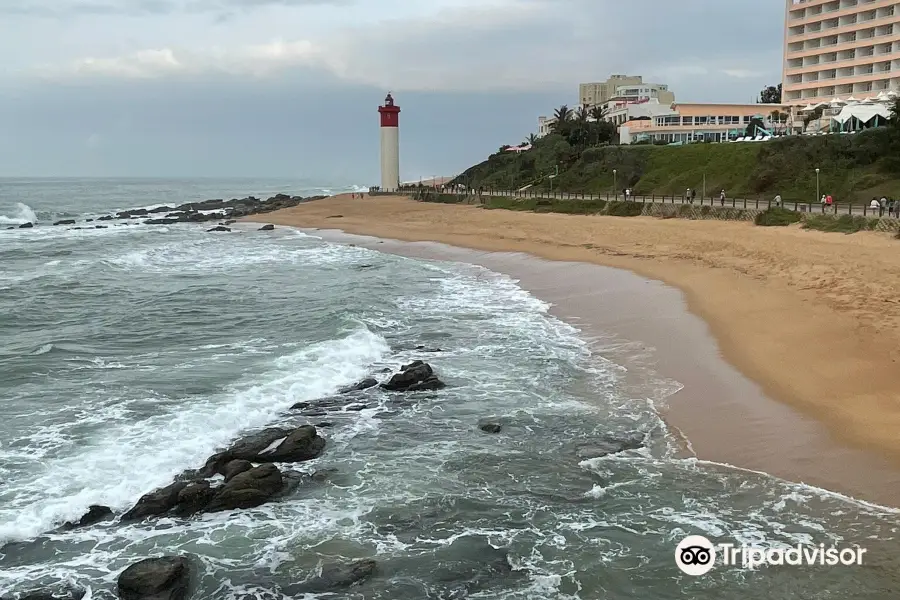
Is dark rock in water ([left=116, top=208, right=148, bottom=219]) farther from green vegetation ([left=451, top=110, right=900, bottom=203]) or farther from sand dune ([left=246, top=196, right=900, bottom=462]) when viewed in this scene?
sand dune ([left=246, top=196, right=900, bottom=462])

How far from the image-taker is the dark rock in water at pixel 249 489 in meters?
9.74

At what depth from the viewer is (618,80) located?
11325 cm

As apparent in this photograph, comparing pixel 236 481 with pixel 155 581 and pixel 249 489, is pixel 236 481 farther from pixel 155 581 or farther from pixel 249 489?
pixel 155 581

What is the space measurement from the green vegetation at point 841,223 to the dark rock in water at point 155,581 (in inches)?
1063

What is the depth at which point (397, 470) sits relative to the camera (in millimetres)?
10859

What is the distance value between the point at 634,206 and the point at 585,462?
111 ft

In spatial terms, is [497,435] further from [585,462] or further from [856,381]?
[856,381]

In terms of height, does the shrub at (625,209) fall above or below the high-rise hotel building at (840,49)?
below

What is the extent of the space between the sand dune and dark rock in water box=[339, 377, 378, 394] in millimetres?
7370

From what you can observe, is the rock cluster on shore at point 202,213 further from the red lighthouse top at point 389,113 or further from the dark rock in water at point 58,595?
the dark rock in water at point 58,595

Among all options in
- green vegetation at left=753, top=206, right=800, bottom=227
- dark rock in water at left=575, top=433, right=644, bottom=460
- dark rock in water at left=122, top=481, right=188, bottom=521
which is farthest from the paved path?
dark rock in water at left=122, top=481, right=188, bottom=521

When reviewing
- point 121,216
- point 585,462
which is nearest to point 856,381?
point 585,462

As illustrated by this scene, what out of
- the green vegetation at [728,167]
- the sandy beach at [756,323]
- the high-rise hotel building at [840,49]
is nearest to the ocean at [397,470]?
the sandy beach at [756,323]

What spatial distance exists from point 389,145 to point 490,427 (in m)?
69.6
